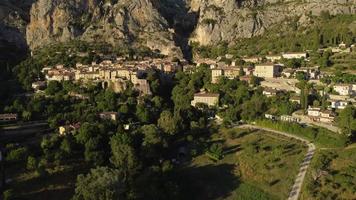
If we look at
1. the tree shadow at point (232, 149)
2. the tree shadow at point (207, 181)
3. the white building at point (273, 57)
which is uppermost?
the white building at point (273, 57)

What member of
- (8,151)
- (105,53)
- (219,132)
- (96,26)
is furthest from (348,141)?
(96,26)

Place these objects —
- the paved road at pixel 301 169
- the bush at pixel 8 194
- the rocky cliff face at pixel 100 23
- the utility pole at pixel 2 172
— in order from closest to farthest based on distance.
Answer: the bush at pixel 8 194 < the utility pole at pixel 2 172 < the paved road at pixel 301 169 < the rocky cliff face at pixel 100 23

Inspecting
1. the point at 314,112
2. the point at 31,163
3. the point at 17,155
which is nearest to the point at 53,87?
the point at 17,155

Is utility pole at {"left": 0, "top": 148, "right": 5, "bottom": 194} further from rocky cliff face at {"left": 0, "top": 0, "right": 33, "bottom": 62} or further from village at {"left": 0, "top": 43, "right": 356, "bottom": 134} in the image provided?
rocky cliff face at {"left": 0, "top": 0, "right": 33, "bottom": 62}

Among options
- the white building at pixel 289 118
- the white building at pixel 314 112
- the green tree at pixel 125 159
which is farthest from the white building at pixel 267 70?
the green tree at pixel 125 159

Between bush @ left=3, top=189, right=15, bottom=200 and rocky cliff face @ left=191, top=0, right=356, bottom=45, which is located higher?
rocky cliff face @ left=191, top=0, right=356, bottom=45

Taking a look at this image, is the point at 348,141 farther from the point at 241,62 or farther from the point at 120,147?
the point at 241,62

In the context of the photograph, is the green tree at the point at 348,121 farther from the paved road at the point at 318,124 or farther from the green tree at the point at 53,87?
the green tree at the point at 53,87

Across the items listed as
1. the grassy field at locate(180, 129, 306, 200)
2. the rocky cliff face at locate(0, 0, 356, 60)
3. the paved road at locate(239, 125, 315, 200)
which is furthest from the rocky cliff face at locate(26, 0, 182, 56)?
the grassy field at locate(180, 129, 306, 200)
